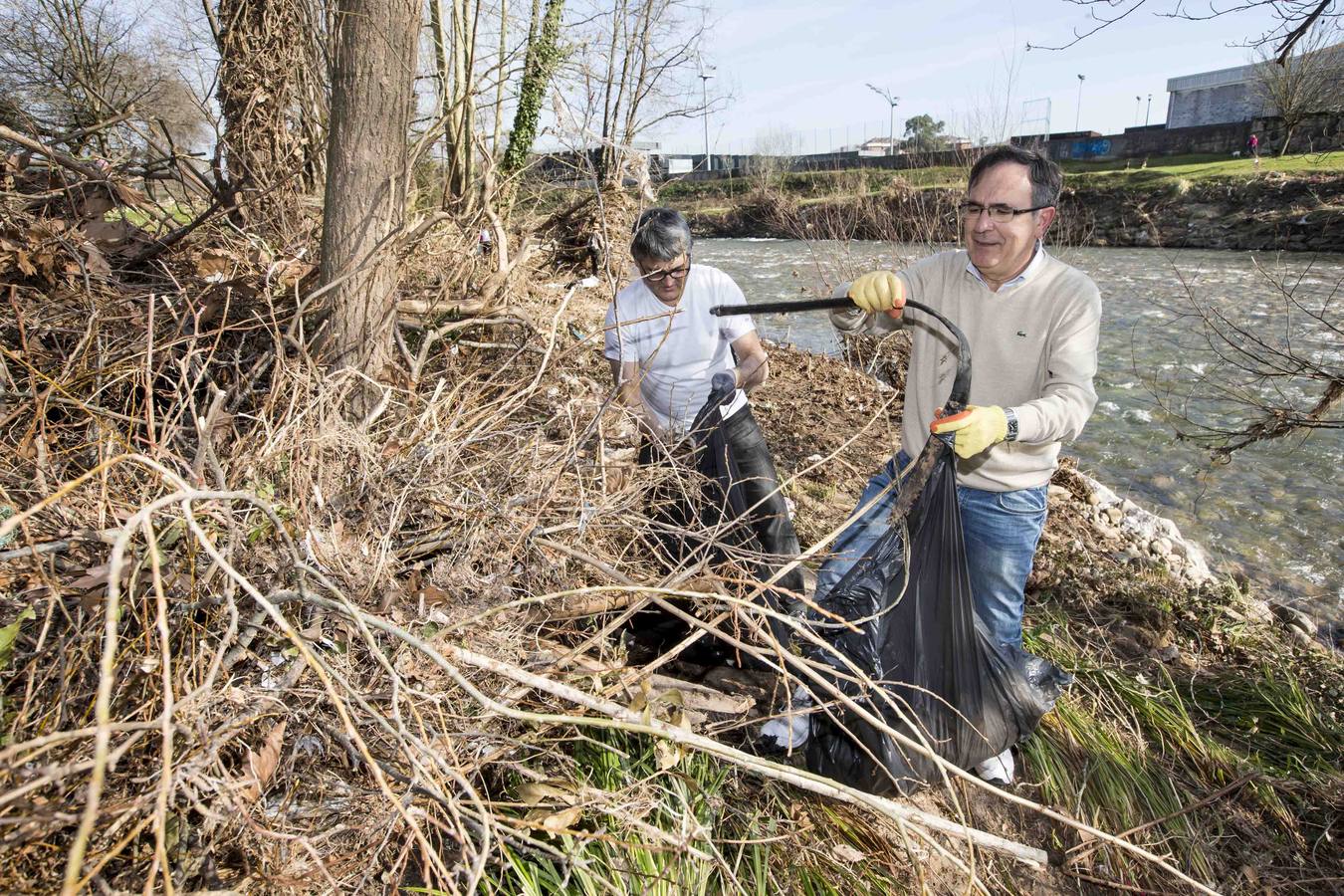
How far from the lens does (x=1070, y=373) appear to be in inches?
74.0

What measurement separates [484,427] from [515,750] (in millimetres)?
864

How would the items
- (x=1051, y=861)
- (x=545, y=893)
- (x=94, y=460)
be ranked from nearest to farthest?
(x=545, y=893)
(x=94, y=460)
(x=1051, y=861)

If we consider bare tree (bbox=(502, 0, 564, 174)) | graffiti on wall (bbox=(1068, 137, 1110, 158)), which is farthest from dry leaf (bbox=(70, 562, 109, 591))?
graffiti on wall (bbox=(1068, 137, 1110, 158))

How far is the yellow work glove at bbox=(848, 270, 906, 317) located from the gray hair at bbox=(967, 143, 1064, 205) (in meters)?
0.31

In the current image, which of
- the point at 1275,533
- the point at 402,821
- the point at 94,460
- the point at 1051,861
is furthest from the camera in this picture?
the point at 1275,533

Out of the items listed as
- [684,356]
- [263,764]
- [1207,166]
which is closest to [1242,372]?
[684,356]

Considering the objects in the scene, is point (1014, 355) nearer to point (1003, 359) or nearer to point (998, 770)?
point (1003, 359)

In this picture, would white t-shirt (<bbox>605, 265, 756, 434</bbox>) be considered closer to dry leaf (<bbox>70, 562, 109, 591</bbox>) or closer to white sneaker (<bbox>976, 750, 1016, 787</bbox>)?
white sneaker (<bbox>976, 750, 1016, 787</bbox>)

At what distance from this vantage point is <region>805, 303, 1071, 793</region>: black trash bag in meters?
1.84

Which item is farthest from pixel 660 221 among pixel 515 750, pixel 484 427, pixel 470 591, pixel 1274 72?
pixel 1274 72

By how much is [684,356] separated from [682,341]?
0.05 metres

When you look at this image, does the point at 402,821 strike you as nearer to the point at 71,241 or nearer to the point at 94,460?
the point at 94,460

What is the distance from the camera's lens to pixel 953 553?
6.24 feet

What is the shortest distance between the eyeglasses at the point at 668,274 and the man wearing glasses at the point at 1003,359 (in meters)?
0.65
